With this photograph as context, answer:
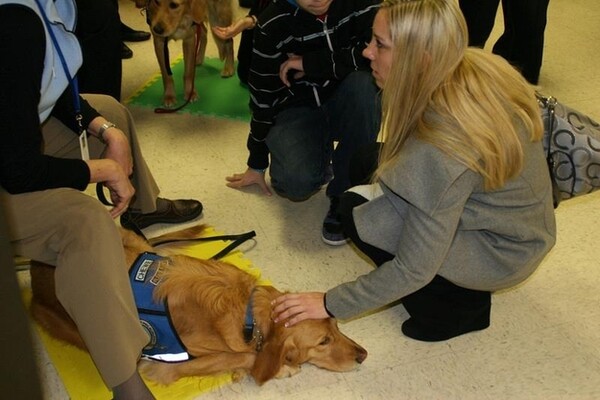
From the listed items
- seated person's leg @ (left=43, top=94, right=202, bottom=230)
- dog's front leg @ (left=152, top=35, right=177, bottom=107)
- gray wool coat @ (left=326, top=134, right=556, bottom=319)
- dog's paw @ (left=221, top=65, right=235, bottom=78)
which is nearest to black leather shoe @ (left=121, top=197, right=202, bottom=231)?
seated person's leg @ (left=43, top=94, right=202, bottom=230)

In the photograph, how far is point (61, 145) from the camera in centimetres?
203

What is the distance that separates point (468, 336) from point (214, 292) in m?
0.86

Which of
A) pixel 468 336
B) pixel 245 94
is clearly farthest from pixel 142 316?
pixel 245 94

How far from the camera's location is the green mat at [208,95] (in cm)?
338

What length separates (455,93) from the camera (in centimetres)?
158

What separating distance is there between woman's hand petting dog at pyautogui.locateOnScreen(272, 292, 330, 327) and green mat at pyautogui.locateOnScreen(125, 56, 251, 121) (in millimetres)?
1636

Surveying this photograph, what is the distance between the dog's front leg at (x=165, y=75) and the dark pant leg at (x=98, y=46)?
0.45m

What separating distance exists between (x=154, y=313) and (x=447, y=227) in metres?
0.83

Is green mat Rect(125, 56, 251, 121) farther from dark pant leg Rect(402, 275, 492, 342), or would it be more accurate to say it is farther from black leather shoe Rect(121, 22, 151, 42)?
dark pant leg Rect(402, 275, 492, 342)

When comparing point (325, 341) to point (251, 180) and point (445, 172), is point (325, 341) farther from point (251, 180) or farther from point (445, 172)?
point (251, 180)

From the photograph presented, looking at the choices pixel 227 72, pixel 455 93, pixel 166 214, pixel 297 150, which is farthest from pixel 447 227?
pixel 227 72

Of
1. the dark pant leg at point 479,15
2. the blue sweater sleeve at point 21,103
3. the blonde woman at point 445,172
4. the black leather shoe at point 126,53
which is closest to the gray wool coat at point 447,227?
the blonde woman at point 445,172

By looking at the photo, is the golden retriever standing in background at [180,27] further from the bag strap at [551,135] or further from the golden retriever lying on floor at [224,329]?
the bag strap at [551,135]

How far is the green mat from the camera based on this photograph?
3379 mm
